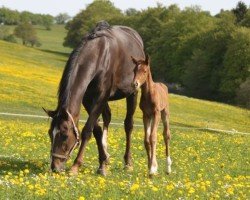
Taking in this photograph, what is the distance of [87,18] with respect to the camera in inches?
6275

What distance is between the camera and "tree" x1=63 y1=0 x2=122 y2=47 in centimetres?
14825

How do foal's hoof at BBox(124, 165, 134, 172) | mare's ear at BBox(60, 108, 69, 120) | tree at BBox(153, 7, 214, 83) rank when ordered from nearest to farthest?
mare's ear at BBox(60, 108, 69, 120) → foal's hoof at BBox(124, 165, 134, 172) → tree at BBox(153, 7, 214, 83)

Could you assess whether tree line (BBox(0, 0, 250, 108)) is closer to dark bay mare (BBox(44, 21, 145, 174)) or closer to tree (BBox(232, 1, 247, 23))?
tree (BBox(232, 1, 247, 23))

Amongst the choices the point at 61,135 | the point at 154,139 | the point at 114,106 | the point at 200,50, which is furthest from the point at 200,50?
the point at 61,135

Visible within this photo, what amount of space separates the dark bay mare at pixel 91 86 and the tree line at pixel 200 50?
187 ft

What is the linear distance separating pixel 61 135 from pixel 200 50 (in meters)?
93.0

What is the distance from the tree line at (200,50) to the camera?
88.0 metres

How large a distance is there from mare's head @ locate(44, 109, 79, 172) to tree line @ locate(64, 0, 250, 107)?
194 ft

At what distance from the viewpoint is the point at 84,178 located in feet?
34.4

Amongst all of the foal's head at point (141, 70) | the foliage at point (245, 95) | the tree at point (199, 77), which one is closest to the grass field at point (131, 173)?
the foal's head at point (141, 70)

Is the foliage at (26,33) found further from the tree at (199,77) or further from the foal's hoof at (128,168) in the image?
the foal's hoof at (128,168)

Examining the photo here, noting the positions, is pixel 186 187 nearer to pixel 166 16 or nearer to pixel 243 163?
pixel 243 163

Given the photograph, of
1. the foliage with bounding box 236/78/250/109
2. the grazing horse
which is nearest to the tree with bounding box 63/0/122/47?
the foliage with bounding box 236/78/250/109

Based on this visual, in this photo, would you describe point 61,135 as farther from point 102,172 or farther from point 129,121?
point 129,121
